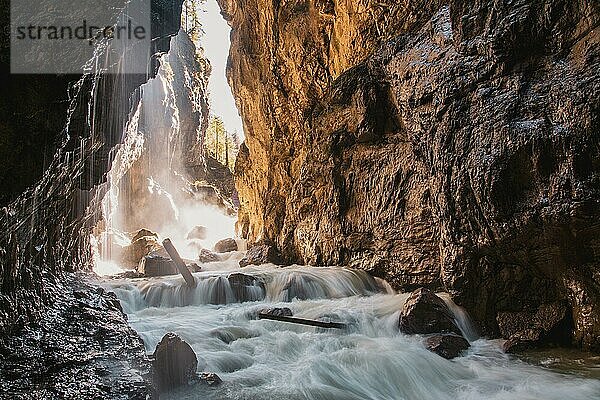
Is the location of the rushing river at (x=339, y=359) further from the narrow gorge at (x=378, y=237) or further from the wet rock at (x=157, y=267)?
the wet rock at (x=157, y=267)

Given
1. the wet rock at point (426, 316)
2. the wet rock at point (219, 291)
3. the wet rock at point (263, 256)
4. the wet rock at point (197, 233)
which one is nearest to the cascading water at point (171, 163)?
the wet rock at point (197, 233)

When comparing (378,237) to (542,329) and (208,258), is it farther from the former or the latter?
(208,258)

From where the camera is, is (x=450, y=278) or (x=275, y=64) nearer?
(x=450, y=278)

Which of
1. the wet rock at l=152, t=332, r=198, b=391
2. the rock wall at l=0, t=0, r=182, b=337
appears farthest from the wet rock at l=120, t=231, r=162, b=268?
the wet rock at l=152, t=332, r=198, b=391

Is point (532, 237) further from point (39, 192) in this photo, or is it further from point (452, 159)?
point (39, 192)

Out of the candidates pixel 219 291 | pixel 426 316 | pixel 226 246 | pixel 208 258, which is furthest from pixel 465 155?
pixel 226 246

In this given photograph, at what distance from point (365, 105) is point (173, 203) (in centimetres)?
2297

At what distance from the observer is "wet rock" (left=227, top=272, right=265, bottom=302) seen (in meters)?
10.4

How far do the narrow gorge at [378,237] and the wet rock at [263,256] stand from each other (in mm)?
1790

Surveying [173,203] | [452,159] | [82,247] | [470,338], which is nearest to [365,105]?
[452,159]

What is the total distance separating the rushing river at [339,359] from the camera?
17.6ft

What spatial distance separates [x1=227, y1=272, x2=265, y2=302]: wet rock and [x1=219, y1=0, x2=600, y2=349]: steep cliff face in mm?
2392

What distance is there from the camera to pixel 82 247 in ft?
49.0

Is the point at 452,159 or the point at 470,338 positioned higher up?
the point at 452,159
